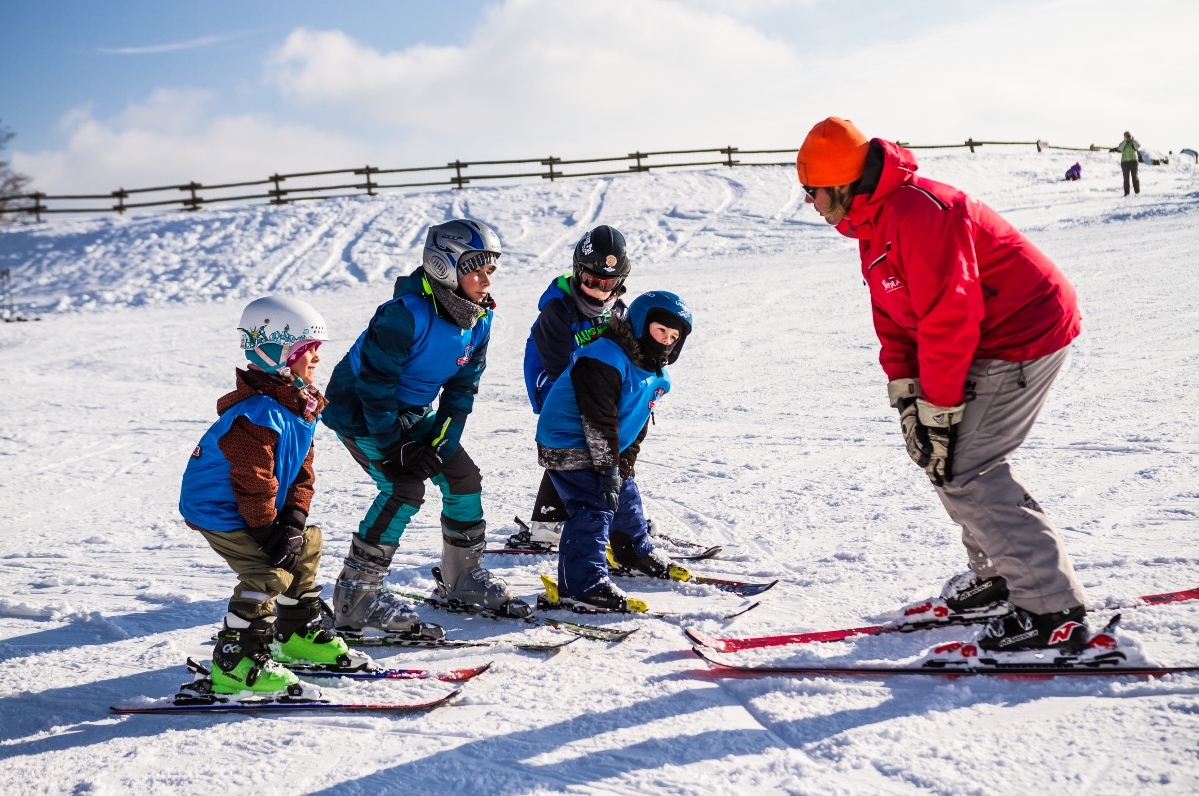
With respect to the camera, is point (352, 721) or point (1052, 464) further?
point (1052, 464)

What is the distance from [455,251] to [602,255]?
104 cm

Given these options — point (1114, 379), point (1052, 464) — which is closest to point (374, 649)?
point (1052, 464)

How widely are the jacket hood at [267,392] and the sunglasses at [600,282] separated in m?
2.04

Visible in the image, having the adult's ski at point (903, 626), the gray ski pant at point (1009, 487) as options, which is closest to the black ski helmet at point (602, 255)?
the adult's ski at point (903, 626)

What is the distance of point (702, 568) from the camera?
204 inches

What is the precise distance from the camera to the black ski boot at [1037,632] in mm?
3414

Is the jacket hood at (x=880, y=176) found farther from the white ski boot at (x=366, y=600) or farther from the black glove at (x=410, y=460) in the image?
the white ski boot at (x=366, y=600)

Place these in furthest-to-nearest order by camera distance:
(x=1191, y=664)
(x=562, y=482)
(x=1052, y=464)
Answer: (x=1052, y=464)
(x=562, y=482)
(x=1191, y=664)

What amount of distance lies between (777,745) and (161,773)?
206cm

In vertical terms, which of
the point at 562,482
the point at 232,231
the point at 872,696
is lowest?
the point at 872,696

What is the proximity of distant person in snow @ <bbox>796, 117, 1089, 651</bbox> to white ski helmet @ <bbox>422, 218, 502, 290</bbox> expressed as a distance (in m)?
1.58

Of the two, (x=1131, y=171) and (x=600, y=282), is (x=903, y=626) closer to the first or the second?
(x=600, y=282)

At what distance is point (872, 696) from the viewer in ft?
11.1

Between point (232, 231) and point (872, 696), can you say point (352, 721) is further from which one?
point (232, 231)
